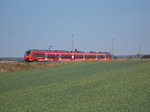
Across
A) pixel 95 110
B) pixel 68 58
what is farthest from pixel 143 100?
pixel 68 58

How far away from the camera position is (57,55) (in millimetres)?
45281

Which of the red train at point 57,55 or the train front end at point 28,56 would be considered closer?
the train front end at point 28,56

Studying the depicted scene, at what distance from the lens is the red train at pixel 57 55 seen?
41.0m

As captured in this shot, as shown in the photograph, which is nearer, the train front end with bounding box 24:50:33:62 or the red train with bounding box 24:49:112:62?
the train front end with bounding box 24:50:33:62

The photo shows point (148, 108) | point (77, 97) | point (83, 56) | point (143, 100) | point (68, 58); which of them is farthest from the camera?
point (83, 56)

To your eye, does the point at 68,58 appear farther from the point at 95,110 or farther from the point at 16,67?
the point at 95,110

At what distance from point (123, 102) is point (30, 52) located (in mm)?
34215

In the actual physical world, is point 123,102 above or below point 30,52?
below

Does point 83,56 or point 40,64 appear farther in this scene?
point 83,56

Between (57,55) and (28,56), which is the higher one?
(57,55)

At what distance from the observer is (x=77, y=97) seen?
1007 cm

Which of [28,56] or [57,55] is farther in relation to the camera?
A: [57,55]

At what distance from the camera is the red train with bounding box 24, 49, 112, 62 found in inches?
1613

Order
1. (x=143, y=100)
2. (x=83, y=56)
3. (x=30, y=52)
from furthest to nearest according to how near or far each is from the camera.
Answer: (x=83, y=56)
(x=30, y=52)
(x=143, y=100)
